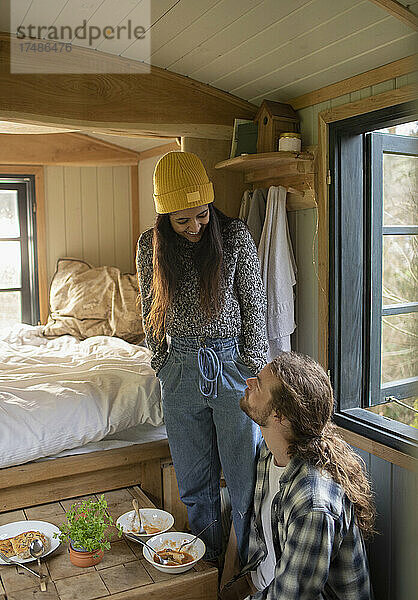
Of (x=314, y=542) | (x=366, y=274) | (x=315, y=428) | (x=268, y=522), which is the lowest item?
(x=268, y=522)

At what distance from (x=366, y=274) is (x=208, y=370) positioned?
0.81m

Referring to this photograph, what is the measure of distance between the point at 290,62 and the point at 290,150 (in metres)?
0.36

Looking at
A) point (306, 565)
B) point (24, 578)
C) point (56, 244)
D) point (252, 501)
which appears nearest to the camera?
point (306, 565)

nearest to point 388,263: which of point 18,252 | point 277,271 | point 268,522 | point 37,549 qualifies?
point 277,271

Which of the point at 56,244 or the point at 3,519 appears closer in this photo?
the point at 3,519

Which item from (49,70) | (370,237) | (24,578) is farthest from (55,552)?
(49,70)

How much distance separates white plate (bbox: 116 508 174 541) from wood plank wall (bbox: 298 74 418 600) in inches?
31.3

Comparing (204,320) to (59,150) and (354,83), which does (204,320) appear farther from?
(59,150)

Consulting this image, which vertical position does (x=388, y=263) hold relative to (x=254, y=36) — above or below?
below

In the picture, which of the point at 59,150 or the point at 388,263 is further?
the point at 59,150

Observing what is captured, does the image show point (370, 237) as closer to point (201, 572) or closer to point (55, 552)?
point (201, 572)

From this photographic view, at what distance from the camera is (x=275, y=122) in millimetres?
2736

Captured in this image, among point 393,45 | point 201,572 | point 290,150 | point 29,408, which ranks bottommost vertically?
point 201,572

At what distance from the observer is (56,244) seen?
4359 millimetres
